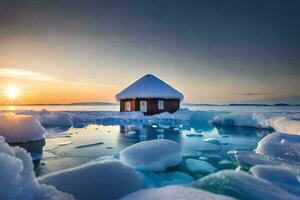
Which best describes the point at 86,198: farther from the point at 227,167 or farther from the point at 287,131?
the point at 287,131

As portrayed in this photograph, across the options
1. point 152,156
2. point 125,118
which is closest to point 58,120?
point 125,118

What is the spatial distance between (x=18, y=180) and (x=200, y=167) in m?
4.39

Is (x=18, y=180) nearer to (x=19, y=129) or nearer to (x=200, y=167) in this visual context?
(x=200, y=167)

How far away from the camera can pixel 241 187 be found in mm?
3369

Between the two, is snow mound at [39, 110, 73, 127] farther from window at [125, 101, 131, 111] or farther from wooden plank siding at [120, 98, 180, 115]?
window at [125, 101, 131, 111]

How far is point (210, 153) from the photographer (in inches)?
306

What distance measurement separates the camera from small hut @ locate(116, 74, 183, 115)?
2373cm

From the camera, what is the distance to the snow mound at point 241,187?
3.19m

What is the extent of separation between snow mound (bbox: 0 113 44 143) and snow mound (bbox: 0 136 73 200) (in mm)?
8335

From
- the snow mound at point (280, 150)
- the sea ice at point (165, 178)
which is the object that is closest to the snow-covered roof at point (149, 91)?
the snow mound at point (280, 150)

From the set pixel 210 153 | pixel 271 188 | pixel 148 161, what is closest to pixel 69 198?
pixel 271 188

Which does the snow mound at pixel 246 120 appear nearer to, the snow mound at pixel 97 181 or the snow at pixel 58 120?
the snow at pixel 58 120

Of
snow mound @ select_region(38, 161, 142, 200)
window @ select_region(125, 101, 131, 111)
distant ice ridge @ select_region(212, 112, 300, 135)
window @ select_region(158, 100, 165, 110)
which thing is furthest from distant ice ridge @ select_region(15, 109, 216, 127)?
snow mound @ select_region(38, 161, 142, 200)

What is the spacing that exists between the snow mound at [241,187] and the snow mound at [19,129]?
8692 millimetres
